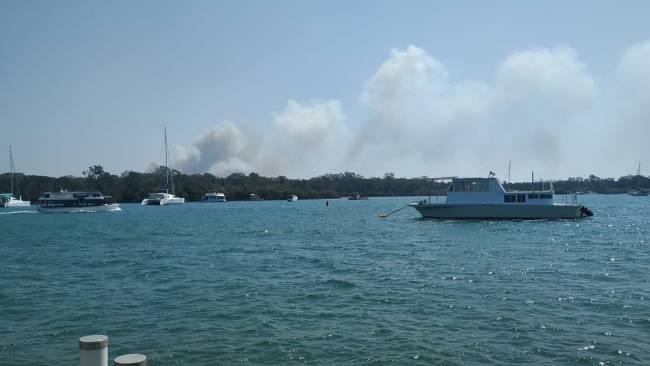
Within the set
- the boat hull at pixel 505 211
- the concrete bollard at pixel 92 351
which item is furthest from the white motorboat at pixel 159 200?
the concrete bollard at pixel 92 351

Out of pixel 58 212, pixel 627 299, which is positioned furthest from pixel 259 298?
pixel 58 212

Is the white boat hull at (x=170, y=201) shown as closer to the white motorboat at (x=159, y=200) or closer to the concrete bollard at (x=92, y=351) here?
the white motorboat at (x=159, y=200)

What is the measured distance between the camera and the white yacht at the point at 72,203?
118625 mm

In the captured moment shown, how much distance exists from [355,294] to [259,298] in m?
3.81

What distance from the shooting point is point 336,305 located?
1967 cm

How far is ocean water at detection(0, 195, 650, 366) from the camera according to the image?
14.0 metres

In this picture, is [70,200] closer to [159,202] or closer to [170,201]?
[159,202]

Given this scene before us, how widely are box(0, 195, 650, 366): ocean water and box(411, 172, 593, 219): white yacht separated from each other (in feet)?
87.5

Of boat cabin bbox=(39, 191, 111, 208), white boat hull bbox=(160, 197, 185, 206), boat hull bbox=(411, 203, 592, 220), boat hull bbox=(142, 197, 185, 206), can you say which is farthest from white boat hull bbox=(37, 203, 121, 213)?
boat hull bbox=(411, 203, 592, 220)

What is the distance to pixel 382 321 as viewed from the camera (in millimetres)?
17062

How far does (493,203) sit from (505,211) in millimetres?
1725

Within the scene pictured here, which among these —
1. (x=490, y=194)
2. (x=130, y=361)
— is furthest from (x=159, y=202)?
(x=130, y=361)

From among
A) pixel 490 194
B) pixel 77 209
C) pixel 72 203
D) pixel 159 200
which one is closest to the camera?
pixel 490 194

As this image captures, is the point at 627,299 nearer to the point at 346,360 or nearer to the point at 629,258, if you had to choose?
the point at 346,360
